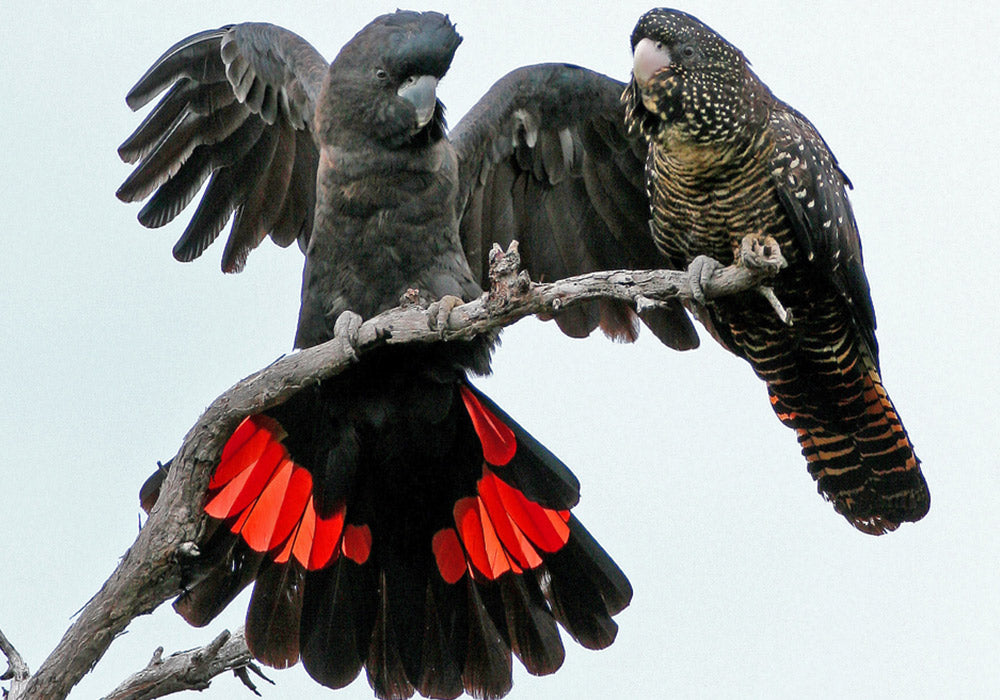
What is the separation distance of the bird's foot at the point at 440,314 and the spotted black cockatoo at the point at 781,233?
0.98 meters

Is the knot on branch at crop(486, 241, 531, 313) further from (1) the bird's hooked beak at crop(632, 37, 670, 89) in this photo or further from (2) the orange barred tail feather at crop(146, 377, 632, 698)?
(1) the bird's hooked beak at crop(632, 37, 670, 89)

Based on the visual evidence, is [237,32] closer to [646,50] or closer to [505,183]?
[505,183]

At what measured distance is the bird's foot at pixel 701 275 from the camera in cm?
377

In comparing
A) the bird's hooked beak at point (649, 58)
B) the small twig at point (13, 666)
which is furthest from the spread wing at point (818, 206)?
the small twig at point (13, 666)

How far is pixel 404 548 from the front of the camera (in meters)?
4.62

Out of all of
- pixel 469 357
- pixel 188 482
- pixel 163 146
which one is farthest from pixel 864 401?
pixel 163 146

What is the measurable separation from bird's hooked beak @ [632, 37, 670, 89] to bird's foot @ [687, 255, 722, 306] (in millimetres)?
666

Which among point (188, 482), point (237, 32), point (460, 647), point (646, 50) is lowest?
point (460, 647)

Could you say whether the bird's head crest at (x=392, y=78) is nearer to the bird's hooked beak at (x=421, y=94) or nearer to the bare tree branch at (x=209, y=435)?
the bird's hooked beak at (x=421, y=94)

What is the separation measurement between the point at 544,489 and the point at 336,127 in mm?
1501

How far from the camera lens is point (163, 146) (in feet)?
15.7

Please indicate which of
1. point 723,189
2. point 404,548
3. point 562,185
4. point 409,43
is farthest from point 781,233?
point 404,548

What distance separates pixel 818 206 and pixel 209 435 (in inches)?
86.7

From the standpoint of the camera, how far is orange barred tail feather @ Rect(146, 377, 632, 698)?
4449 millimetres
